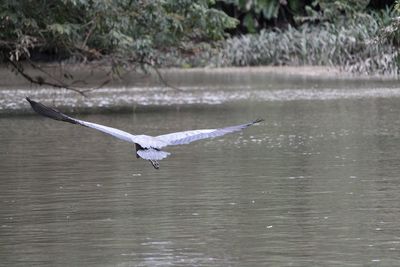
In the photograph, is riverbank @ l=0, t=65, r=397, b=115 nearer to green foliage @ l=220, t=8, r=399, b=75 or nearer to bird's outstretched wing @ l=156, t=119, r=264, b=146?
green foliage @ l=220, t=8, r=399, b=75

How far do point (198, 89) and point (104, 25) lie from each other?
7.90m

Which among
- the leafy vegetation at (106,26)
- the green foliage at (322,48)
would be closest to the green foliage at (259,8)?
the green foliage at (322,48)

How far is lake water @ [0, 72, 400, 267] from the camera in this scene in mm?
8383

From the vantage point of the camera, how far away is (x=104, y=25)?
22531mm

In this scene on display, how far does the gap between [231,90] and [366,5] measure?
44.4 feet

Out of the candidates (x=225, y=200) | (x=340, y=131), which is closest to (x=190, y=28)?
(x=340, y=131)

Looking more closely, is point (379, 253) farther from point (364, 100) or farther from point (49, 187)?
point (364, 100)

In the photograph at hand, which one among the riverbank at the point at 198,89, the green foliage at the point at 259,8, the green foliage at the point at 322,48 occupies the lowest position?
the riverbank at the point at 198,89

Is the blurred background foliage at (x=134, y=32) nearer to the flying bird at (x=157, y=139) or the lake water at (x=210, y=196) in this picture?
the lake water at (x=210, y=196)

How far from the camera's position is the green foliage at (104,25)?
21.3m

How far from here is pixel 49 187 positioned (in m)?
12.2

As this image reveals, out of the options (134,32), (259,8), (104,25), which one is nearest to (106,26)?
(104,25)

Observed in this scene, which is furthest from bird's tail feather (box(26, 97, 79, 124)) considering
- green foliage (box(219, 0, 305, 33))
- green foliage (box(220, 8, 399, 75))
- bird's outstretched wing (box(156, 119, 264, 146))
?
green foliage (box(219, 0, 305, 33))

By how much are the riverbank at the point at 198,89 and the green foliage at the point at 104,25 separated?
1282 millimetres
